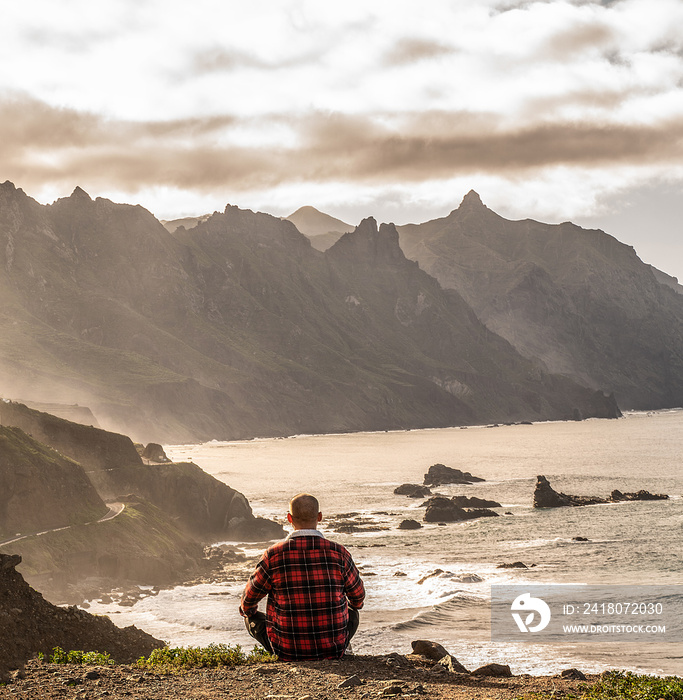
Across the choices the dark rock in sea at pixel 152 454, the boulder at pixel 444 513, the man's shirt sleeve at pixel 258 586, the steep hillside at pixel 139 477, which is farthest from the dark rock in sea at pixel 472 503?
the man's shirt sleeve at pixel 258 586

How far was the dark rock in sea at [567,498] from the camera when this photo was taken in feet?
317

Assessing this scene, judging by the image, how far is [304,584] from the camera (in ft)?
35.2

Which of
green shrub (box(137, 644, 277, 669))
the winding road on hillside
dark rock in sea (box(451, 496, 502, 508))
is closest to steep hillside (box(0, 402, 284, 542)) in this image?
the winding road on hillside

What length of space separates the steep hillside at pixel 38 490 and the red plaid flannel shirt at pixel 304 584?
1772 inches

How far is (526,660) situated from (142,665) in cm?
2259

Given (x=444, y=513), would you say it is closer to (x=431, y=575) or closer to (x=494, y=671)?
(x=431, y=575)

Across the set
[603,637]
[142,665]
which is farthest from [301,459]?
[142,665]

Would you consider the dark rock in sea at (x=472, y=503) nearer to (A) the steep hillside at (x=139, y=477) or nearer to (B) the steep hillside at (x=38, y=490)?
(A) the steep hillside at (x=139, y=477)

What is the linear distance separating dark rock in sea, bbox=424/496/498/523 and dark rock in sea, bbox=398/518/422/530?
5.22 meters

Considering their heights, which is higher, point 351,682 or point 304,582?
point 304,582

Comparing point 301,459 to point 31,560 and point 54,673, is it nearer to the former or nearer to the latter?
point 31,560

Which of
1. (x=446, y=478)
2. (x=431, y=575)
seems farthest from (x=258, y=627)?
(x=446, y=478)

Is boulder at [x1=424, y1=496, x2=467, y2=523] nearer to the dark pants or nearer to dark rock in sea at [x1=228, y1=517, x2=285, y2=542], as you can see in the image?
dark rock in sea at [x1=228, y1=517, x2=285, y2=542]

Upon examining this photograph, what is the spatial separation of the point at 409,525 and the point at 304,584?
245ft
